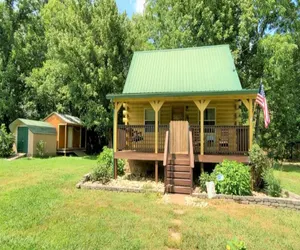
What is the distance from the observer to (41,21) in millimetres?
26297

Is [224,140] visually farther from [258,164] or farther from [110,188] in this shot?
[110,188]

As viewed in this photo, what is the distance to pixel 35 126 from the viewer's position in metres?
18.4

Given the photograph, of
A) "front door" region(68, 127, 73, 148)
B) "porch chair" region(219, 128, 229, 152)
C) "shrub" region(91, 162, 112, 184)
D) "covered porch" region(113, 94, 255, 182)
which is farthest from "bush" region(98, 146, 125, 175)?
"front door" region(68, 127, 73, 148)

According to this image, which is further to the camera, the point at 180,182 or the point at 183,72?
the point at 183,72

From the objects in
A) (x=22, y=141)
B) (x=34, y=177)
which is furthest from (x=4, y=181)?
(x=22, y=141)

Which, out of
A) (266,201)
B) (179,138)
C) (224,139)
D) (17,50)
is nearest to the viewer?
(266,201)

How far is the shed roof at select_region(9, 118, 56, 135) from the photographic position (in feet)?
59.6

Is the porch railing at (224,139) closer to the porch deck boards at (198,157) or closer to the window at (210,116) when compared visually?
the porch deck boards at (198,157)

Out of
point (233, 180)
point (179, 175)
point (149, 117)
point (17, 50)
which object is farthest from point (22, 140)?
point (233, 180)

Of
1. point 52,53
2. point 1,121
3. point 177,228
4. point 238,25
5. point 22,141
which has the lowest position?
point 177,228

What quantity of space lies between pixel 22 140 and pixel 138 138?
11211 mm

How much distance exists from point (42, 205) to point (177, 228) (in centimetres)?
360

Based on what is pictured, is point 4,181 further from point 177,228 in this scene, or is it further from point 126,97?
point 177,228

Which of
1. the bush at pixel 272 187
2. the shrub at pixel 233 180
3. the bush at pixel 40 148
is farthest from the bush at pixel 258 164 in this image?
the bush at pixel 40 148
